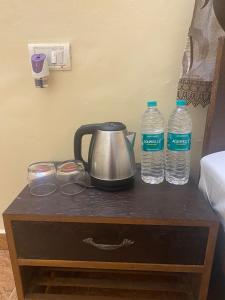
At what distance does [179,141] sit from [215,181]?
0.19 meters

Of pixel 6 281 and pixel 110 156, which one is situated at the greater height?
pixel 110 156

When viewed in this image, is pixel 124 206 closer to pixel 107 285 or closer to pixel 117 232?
pixel 117 232

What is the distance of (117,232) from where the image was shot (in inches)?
29.1

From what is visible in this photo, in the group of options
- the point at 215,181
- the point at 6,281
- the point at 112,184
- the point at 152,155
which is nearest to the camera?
the point at 215,181

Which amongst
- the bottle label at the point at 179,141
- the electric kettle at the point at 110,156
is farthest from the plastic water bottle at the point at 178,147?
the electric kettle at the point at 110,156

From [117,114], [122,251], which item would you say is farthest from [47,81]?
[122,251]

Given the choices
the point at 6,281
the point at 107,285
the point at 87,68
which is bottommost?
the point at 6,281

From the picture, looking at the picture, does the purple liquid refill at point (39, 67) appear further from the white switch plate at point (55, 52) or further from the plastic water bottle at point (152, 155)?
the plastic water bottle at point (152, 155)

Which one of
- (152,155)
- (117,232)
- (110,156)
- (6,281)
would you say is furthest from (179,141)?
(6,281)

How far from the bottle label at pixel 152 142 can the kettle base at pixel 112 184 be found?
127 millimetres

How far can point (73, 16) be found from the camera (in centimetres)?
91

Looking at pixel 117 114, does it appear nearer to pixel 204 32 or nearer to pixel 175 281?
pixel 204 32

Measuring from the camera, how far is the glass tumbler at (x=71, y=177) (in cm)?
86

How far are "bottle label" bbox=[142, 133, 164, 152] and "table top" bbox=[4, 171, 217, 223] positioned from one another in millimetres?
138
